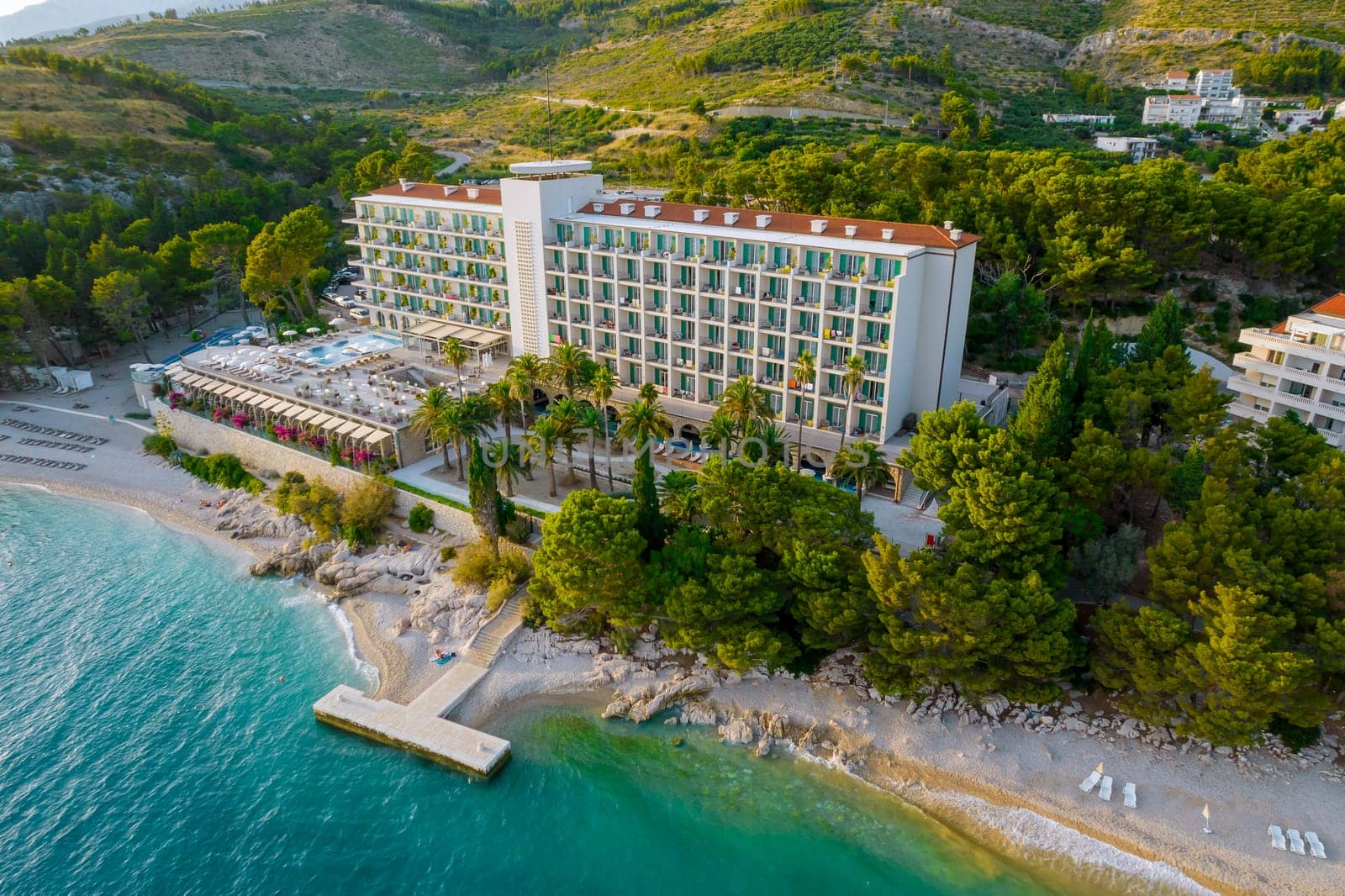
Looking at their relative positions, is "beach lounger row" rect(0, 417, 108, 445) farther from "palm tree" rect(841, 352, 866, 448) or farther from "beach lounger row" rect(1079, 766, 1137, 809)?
"beach lounger row" rect(1079, 766, 1137, 809)

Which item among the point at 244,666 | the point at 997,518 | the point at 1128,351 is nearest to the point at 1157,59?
the point at 1128,351

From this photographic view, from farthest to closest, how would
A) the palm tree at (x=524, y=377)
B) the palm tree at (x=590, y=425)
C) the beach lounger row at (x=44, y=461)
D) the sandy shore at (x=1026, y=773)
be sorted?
1. the beach lounger row at (x=44, y=461)
2. the palm tree at (x=524, y=377)
3. the palm tree at (x=590, y=425)
4. the sandy shore at (x=1026, y=773)

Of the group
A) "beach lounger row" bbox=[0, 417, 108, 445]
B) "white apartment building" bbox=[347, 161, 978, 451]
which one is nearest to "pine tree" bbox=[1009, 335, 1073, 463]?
"white apartment building" bbox=[347, 161, 978, 451]

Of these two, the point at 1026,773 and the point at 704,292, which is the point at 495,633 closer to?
the point at 704,292

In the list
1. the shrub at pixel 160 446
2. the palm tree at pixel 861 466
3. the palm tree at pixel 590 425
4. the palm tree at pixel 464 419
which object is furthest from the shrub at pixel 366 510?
the palm tree at pixel 861 466

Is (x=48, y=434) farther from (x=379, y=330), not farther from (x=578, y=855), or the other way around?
(x=578, y=855)

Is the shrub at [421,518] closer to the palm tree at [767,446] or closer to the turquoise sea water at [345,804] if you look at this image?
the turquoise sea water at [345,804]
